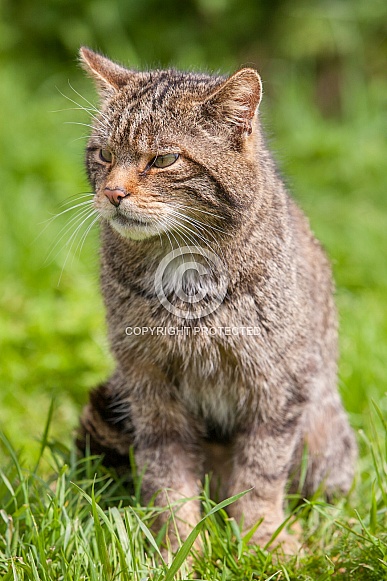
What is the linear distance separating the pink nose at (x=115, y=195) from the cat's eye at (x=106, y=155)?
0.67 ft

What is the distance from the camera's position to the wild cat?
269 cm

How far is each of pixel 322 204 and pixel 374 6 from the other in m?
2.09

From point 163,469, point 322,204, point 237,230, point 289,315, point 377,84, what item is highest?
point 377,84

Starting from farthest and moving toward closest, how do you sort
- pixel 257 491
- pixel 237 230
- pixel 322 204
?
pixel 322 204, pixel 257 491, pixel 237 230

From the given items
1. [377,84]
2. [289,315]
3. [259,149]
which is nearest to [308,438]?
[289,315]

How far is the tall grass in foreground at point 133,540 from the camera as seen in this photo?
2514 mm

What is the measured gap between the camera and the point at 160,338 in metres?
2.87

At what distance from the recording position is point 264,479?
299 centimetres

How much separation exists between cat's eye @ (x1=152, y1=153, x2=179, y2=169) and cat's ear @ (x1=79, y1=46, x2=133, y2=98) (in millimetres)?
419

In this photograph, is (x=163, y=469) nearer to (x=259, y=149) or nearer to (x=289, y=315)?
(x=289, y=315)

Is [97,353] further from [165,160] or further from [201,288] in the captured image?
[165,160]

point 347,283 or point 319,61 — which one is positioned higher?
point 319,61

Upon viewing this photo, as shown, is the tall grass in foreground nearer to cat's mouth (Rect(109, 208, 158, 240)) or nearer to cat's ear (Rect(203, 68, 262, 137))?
cat's mouth (Rect(109, 208, 158, 240))

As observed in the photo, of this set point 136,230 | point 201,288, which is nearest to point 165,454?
point 201,288
